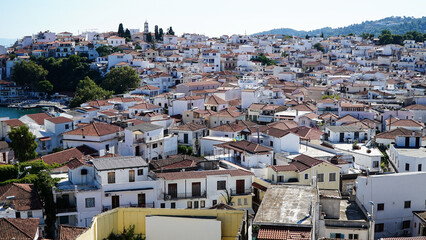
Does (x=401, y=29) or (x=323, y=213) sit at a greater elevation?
(x=401, y=29)

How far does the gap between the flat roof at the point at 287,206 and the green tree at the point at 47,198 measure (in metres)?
7.96

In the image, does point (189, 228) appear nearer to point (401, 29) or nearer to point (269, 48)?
point (269, 48)

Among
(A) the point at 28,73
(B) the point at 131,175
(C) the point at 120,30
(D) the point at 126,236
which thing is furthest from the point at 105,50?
(D) the point at 126,236

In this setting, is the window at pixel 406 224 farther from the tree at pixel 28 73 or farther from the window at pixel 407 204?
the tree at pixel 28 73

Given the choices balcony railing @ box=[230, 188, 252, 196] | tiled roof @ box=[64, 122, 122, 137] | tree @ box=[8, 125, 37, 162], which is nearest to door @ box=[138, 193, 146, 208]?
balcony railing @ box=[230, 188, 252, 196]

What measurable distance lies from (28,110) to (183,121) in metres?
29.0

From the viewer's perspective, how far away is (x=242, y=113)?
33.7 meters

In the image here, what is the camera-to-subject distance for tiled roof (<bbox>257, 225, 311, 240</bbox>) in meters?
11.0

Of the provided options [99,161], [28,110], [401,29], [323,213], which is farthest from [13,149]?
[401,29]

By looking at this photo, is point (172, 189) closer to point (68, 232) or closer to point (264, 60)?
point (68, 232)

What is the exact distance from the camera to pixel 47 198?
17.7 meters

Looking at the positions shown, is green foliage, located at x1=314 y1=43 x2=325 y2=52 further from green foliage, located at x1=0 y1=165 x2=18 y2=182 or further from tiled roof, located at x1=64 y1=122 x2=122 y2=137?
green foliage, located at x1=0 y1=165 x2=18 y2=182

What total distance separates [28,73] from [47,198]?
45666 millimetres

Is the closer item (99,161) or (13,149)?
(99,161)
